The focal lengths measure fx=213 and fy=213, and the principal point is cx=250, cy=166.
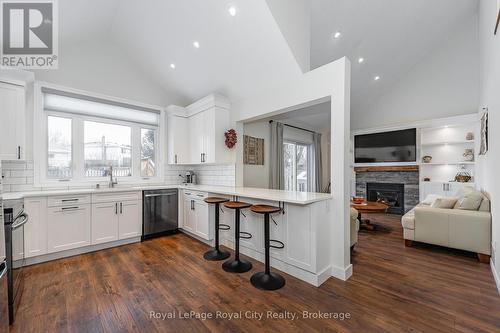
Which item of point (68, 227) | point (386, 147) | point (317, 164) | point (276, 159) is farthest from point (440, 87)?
point (68, 227)

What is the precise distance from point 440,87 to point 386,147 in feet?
6.41

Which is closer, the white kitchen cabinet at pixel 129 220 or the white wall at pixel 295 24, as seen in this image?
the white wall at pixel 295 24

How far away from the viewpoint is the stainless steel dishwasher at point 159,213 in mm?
3889

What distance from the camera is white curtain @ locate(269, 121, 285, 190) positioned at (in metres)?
5.24

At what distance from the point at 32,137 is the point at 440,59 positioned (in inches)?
353

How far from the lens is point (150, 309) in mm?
1990

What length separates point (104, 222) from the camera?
3441 millimetres

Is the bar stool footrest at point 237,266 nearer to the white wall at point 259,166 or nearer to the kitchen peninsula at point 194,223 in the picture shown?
the kitchen peninsula at point 194,223

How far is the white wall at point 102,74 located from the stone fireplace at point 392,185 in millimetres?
6437

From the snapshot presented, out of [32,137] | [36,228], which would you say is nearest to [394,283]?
[36,228]

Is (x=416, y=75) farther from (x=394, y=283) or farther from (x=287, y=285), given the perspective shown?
(x=287, y=285)

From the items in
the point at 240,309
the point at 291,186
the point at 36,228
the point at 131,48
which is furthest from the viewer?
the point at 291,186

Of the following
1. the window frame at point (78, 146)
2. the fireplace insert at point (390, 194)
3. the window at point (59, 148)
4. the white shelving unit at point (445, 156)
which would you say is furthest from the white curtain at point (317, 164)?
the window at point (59, 148)

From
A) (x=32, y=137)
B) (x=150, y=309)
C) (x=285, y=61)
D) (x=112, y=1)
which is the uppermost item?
(x=112, y=1)
